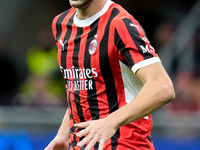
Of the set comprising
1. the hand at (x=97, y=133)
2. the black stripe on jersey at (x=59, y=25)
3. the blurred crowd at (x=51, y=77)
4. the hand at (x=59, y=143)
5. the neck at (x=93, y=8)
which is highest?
the neck at (x=93, y=8)

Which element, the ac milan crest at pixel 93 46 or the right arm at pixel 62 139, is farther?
the right arm at pixel 62 139

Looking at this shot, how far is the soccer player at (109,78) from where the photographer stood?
2268mm

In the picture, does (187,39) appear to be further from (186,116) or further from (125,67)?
(125,67)

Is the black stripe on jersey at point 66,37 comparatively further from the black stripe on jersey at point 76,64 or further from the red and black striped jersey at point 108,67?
the black stripe on jersey at point 76,64

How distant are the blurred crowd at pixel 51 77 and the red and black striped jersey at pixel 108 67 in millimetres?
4234

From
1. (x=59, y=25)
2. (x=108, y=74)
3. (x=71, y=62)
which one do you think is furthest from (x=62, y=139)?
(x=59, y=25)

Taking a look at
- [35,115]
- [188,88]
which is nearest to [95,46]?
[35,115]

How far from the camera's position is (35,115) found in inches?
261

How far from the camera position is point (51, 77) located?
7.42 metres

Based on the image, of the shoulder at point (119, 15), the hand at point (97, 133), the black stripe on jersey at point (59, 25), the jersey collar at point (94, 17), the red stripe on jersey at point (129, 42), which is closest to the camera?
the hand at point (97, 133)

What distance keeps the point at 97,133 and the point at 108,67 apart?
519 millimetres

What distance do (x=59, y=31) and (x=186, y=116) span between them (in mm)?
3820

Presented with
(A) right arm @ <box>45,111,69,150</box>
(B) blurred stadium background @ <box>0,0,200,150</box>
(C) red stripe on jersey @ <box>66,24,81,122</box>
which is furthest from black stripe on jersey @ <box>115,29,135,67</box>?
(B) blurred stadium background @ <box>0,0,200,150</box>

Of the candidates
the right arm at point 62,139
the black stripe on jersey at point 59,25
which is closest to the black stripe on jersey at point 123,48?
the black stripe on jersey at point 59,25
